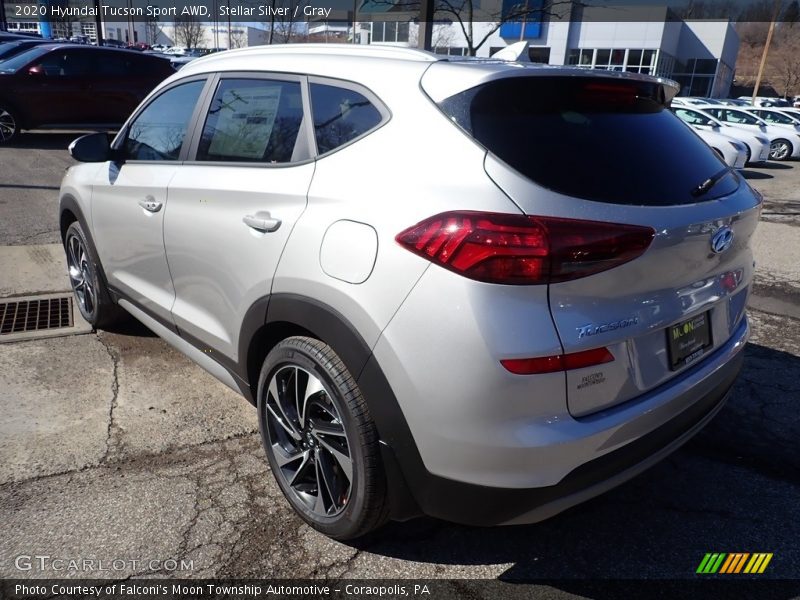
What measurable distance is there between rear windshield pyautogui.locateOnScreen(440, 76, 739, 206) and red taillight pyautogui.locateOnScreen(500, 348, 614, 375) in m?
0.48

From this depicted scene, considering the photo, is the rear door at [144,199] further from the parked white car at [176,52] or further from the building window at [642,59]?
the building window at [642,59]

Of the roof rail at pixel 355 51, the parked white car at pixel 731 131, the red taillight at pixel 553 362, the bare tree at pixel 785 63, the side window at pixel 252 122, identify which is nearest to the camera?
the red taillight at pixel 553 362

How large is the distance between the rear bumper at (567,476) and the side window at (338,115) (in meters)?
1.08

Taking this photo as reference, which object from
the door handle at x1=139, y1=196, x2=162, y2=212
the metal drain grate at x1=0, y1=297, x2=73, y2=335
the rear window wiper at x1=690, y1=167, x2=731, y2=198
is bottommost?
the metal drain grate at x1=0, y1=297, x2=73, y2=335

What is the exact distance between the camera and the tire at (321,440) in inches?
82.9

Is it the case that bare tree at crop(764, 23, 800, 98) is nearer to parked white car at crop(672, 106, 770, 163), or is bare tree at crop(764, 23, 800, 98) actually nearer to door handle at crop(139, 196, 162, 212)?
parked white car at crop(672, 106, 770, 163)

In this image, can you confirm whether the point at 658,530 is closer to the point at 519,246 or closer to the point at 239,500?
the point at 519,246

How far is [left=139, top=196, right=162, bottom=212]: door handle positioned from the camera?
3104 mm

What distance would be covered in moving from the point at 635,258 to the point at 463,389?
0.66 metres

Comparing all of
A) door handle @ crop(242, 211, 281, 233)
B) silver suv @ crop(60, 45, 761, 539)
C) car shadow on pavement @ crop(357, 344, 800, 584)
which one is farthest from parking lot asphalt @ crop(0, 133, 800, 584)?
door handle @ crop(242, 211, 281, 233)

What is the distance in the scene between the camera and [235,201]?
2588mm

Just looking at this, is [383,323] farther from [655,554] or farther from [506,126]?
[655,554]

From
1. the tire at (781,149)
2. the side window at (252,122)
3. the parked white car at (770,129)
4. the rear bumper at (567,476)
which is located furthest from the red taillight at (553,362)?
the tire at (781,149)

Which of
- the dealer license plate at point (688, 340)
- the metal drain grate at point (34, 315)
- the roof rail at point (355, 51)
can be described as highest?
the roof rail at point (355, 51)
